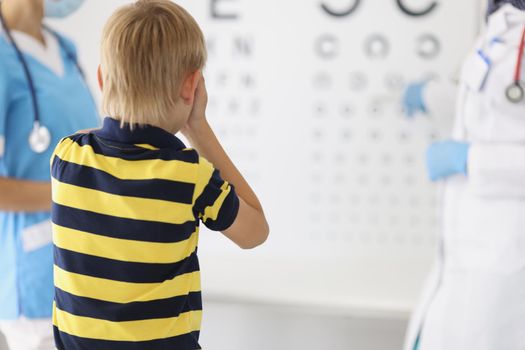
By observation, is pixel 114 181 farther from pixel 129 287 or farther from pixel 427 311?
pixel 427 311

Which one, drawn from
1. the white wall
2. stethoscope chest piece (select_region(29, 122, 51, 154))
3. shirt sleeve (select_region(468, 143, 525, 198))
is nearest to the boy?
stethoscope chest piece (select_region(29, 122, 51, 154))

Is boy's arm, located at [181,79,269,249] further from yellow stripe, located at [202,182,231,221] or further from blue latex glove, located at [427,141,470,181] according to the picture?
blue latex glove, located at [427,141,470,181]

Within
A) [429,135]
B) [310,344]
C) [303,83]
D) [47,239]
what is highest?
[303,83]

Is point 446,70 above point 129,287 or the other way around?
above

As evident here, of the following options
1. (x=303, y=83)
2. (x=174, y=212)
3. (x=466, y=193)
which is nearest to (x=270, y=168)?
(x=303, y=83)

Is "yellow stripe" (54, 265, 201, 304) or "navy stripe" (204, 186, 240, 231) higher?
"navy stripe" (204, 186, 240, 231)

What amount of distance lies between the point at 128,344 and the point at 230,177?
0.87 feet

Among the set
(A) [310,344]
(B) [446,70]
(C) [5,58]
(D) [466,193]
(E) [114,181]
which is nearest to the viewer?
(E) [114,181]

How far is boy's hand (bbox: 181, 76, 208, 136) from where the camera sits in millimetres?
907

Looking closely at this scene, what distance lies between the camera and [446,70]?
160cm

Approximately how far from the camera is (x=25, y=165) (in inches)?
48.5

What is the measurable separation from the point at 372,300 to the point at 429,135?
1.44 feet

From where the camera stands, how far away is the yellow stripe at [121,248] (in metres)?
0.85

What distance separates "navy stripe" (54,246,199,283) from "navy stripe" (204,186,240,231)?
72 millimetres
